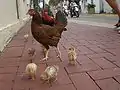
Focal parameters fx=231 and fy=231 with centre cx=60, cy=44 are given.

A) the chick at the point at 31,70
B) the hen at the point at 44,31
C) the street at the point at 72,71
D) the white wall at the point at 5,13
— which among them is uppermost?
the white wall at the point at 5,13

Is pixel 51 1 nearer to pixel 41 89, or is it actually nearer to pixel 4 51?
pixel 4 51

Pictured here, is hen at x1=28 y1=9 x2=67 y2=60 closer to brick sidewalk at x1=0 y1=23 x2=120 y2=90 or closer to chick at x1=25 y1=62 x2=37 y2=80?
brick sidewalk at x1=0 y1=23 x2=120 y2=90

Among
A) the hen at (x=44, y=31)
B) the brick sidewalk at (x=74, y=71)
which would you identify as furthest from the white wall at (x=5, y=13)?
the hen at (x=44, y=31)

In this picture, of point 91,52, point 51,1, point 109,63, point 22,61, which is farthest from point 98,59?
point 51,1

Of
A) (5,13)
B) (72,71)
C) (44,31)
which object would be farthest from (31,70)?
(5,13)

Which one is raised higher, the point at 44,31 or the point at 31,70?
the point at 44,31

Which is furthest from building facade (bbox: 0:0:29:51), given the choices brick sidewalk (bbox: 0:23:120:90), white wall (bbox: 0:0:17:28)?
brick sidewalk (bbox: 0:23:120:90)

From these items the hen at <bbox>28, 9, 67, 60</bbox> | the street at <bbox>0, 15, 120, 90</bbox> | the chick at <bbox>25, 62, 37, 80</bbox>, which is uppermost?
the hen at <bbox>28, 9, 67, 60</bbox>

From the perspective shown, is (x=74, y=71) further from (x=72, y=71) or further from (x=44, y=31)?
(x=44, y=31)

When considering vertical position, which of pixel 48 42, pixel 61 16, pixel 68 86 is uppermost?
pixel 61 16

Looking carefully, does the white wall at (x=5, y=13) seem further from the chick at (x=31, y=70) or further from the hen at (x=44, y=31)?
the chick at (x=31, y=70)

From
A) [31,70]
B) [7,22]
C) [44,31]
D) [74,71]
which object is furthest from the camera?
[7,22]

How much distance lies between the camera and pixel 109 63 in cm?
294

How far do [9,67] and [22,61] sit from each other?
1.04 feet
